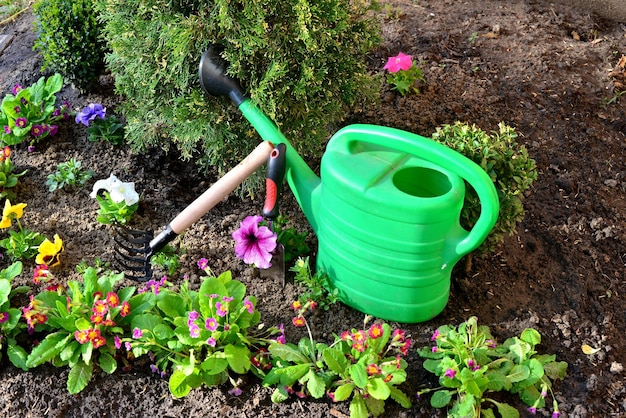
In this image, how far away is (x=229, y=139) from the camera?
2.98 metres

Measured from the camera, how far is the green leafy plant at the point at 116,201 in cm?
292

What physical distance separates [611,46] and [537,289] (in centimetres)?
198

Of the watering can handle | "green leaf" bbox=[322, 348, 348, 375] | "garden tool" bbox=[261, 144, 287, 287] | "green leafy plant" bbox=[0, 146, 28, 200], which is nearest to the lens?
the watering can handle

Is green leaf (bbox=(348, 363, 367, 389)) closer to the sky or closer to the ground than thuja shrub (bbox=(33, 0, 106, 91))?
closer to the ground

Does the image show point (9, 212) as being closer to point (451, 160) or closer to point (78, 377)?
point (78, 377)

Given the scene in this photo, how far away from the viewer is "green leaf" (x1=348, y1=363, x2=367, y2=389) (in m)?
2.19

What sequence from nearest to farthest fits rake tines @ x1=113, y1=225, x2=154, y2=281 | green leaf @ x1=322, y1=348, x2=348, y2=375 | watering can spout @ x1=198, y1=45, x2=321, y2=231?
1. green leaf @ x1=322, y1=348, x2=348, y2=375
2. watering can spout @ x1=198, y1=45, x2=321, y2=231
3. rake tines @ x1=113, y1=225, x2=154, y2=281

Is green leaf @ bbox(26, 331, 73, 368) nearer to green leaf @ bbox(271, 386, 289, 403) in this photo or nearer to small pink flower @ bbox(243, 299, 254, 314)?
small pink flower @ bbox(243, 299, 254, 314)

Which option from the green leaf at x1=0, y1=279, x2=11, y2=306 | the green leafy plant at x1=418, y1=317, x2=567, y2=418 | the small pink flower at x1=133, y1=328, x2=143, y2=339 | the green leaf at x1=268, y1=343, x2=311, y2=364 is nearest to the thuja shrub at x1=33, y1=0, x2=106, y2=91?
the green leaf at x1=0, y1=279, x2=11, y2=306

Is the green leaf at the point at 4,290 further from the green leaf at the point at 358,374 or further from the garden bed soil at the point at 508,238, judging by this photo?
the green leaf at the point at 358,374

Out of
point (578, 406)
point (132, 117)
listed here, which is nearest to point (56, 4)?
point (132, 117)

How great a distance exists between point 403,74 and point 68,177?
67.2 inches

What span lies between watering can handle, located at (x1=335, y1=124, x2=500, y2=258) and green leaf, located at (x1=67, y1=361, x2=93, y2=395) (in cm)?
123

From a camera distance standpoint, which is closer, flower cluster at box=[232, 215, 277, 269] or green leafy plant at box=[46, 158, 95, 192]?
flower cluster at box=[232, 215, 277, 269]
